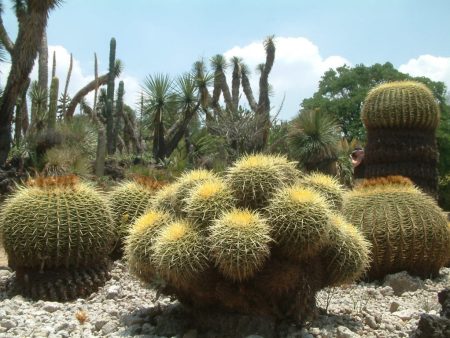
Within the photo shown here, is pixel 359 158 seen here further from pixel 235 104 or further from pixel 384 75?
pixel 384 75

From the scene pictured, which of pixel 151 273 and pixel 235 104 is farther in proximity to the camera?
pixel 235 104

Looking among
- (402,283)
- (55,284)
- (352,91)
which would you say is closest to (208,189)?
(55,284)

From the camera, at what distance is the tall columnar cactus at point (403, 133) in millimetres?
10953

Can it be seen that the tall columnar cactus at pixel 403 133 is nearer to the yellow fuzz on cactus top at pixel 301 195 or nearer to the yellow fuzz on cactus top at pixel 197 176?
the yellow fuzz on cactus top at pixel 197 176

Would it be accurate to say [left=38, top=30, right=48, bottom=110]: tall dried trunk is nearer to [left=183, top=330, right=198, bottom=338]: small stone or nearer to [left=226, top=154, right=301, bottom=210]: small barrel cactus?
[left=226, top=154, right=301, bottom=210]: small barrel cactus

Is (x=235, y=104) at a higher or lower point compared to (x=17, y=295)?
higher

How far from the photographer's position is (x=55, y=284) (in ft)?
20.9

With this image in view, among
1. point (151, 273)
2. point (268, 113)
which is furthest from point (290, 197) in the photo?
point (268, 113)

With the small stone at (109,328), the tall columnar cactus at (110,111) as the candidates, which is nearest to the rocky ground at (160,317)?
the small stone at (109,328)

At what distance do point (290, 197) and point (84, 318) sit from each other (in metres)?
1.96

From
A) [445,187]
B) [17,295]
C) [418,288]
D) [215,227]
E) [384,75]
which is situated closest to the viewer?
[215,227]

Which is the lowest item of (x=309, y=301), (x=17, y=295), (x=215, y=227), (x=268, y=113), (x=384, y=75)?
(x=17, y=295)

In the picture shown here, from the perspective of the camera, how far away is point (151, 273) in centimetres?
499

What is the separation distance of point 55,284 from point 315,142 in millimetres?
14591
